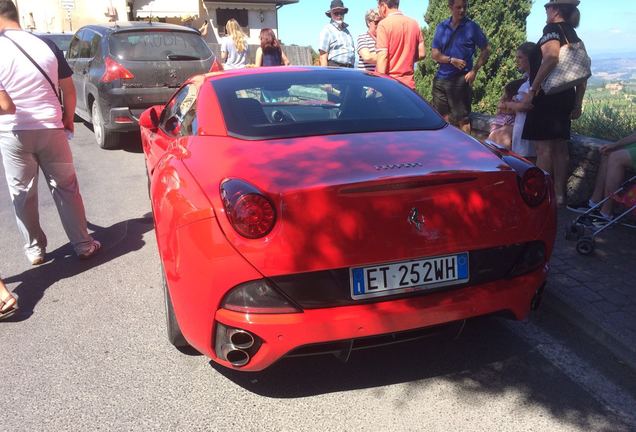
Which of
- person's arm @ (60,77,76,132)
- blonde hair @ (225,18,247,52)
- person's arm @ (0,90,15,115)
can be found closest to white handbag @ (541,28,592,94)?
person's arm @ (60,77,76,132)

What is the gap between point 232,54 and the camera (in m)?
9.73

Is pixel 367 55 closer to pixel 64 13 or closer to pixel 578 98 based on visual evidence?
pixel 578 98

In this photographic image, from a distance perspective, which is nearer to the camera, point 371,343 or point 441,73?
point 371,343

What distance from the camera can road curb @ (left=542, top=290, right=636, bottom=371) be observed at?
9.76 feet

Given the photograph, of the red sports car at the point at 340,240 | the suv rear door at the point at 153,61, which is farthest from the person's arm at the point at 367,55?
the red sports car at the point at 340,240

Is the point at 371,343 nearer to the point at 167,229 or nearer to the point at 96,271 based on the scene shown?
the point at 167,229

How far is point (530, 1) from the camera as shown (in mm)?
9445

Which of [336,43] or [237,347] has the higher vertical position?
[336,43]

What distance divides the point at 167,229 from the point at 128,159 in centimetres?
588

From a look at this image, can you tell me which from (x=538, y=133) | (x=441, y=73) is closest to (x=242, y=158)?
(x=538, y=133)

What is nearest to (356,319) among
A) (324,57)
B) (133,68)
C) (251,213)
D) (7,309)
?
(251,213)

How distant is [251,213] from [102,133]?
23.0 feet

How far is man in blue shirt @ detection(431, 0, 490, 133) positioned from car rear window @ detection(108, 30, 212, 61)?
147 inches

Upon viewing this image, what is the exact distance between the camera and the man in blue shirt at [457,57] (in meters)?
6.42
